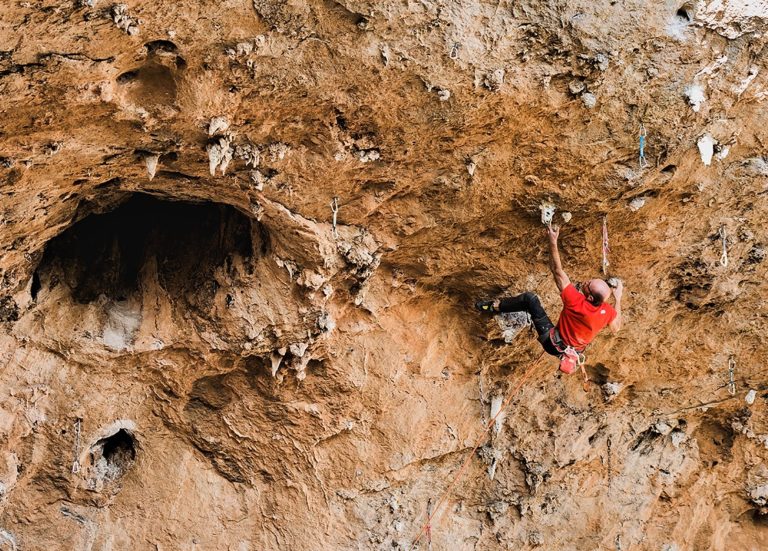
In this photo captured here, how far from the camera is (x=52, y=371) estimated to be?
5.78 metres

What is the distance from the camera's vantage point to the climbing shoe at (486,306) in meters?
6.05

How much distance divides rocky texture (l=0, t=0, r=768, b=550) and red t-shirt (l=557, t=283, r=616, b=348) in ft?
2.14

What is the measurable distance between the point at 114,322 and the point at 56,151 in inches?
66.9

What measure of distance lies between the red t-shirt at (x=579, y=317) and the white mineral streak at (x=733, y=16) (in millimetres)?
1767

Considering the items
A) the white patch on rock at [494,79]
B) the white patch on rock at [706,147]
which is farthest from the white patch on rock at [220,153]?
the white patch on rock at [706,147]

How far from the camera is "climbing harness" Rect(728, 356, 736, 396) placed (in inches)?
287

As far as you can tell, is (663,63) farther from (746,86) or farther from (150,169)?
(150,169)

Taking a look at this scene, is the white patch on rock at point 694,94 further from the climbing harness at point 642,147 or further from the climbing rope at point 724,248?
the climbing rope at point 724,248

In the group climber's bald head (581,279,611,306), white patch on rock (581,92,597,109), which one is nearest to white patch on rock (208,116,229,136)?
white patch on rock (581,92,597,109)

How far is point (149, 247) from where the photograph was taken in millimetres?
5922

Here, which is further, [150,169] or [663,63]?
[663,63]

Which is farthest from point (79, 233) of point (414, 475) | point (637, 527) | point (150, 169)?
point (637, 527)

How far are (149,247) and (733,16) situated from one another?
13.0 ft

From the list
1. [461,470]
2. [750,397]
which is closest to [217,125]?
[461,470]
